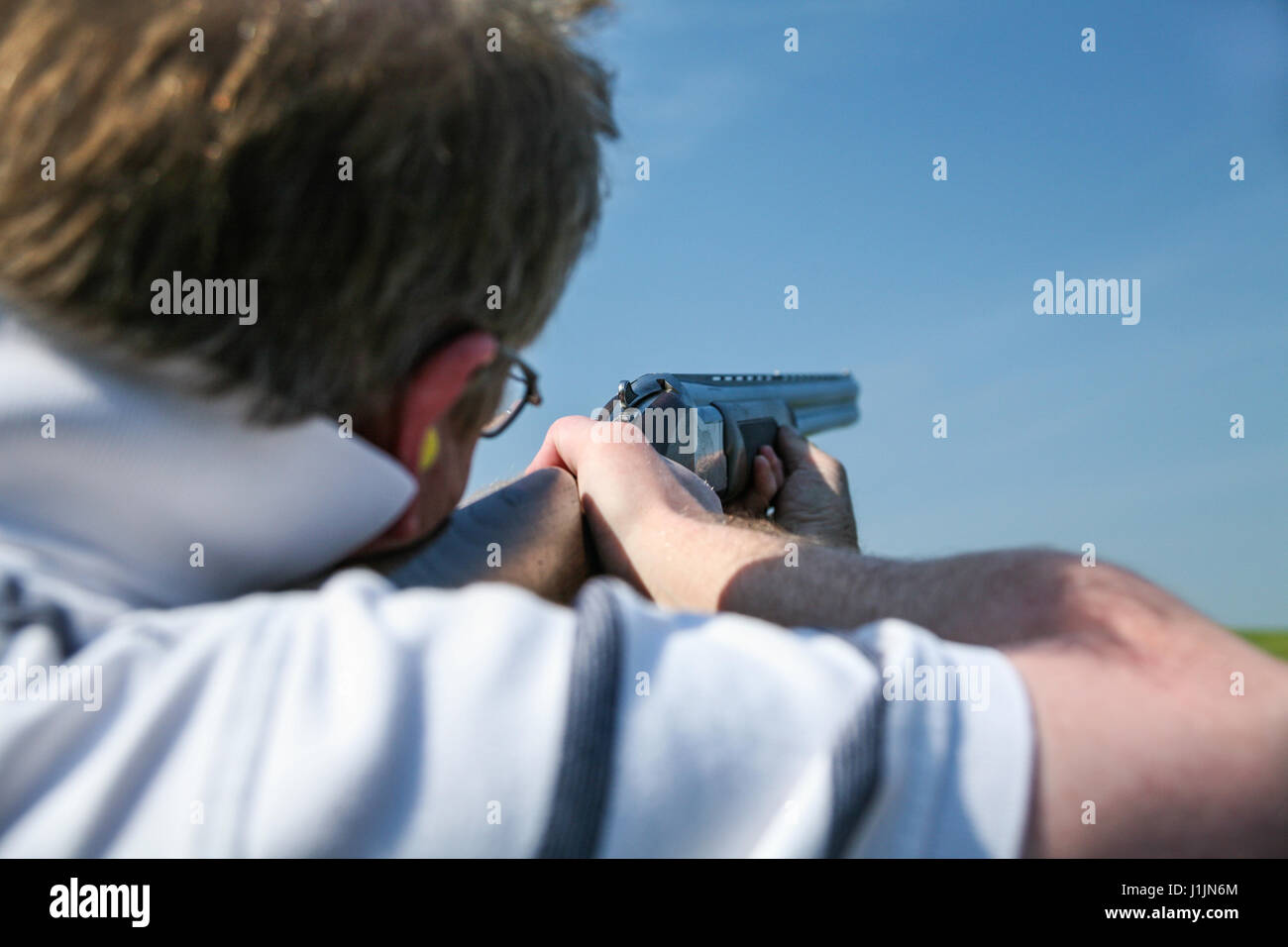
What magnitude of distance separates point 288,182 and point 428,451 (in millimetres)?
405

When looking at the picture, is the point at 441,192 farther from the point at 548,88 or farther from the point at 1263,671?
the point at 1263,671

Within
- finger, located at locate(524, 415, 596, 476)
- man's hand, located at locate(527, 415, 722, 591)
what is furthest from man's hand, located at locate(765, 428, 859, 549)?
finger, located at locate(524, 415, 596, 476)

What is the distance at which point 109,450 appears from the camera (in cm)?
103

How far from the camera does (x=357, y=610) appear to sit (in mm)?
971

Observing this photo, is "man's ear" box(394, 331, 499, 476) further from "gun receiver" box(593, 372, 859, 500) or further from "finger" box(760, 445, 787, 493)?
"finger" box(760, 445, 787, 493)

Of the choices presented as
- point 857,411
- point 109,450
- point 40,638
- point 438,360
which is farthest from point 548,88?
point 857,411

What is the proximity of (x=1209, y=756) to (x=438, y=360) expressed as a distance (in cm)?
104

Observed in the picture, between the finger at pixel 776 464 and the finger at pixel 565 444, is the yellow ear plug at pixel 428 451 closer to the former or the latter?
the finger at pixel 565 444

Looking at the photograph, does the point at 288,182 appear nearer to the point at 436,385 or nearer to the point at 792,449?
the point at 436,385

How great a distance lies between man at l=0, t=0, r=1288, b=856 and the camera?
88cm

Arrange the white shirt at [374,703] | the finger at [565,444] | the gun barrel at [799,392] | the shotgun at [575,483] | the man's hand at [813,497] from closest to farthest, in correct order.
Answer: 1. the white shirt at [374,703]
2. the shotgun at [575,483]
3. the finger at [565,444]
4. the man's hand at [813,497]
5. the gun barrel at [799,392]

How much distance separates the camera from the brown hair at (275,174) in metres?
1.03

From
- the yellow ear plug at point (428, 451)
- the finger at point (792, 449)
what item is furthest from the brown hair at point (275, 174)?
the finger at point (792, 449)

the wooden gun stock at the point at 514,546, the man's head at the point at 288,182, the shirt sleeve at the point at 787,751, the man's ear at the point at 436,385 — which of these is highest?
the man's head at the point at 288,182
